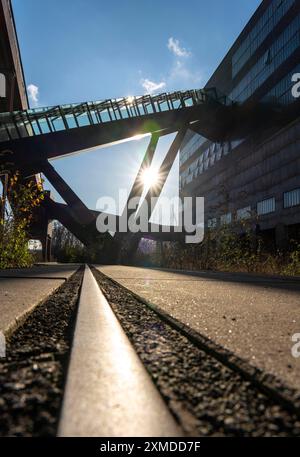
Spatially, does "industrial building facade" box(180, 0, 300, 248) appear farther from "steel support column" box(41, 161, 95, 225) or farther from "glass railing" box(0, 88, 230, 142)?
"steel support column" box(41, 161, 95, 225)

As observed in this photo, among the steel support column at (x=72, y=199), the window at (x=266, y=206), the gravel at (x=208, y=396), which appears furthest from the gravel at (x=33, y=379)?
Result: the window at (x=266, y=206)

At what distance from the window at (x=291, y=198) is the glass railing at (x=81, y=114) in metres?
A: 11.8

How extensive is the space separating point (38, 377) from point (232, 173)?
4281 cm

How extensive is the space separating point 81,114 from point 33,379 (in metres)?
19.2

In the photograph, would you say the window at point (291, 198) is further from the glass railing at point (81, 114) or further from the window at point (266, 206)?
the glass railing at point (81, 114)

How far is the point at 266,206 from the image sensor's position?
3453 cm

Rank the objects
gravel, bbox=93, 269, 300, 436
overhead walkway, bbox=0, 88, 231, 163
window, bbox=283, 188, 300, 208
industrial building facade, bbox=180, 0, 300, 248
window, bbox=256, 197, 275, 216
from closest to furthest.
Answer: gravel, bbox=93, 269, 300, 436 < overhead walkway, bbox=0, 88, 231, 163 < window, bbox=283, 188, 300, 208 < industrial building facade, bbox=180, 0, 300, 248 < window, bbox=256, 197, 275, 216

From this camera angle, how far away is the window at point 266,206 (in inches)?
1318

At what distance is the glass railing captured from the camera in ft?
51.4

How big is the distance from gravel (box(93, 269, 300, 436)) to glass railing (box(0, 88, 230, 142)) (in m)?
15.4

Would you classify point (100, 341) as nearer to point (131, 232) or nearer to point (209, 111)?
point (131, 232)

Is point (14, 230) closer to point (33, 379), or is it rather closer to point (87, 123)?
point (33, 379)

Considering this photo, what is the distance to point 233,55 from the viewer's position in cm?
4484

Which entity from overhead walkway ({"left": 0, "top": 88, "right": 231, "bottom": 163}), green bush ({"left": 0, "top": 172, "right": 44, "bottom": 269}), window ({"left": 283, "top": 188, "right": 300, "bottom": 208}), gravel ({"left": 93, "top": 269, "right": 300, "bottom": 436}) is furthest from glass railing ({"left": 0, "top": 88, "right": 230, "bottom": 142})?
gravel ({"left": 93, "top": 269, "right": 300, "bottom": 436})
